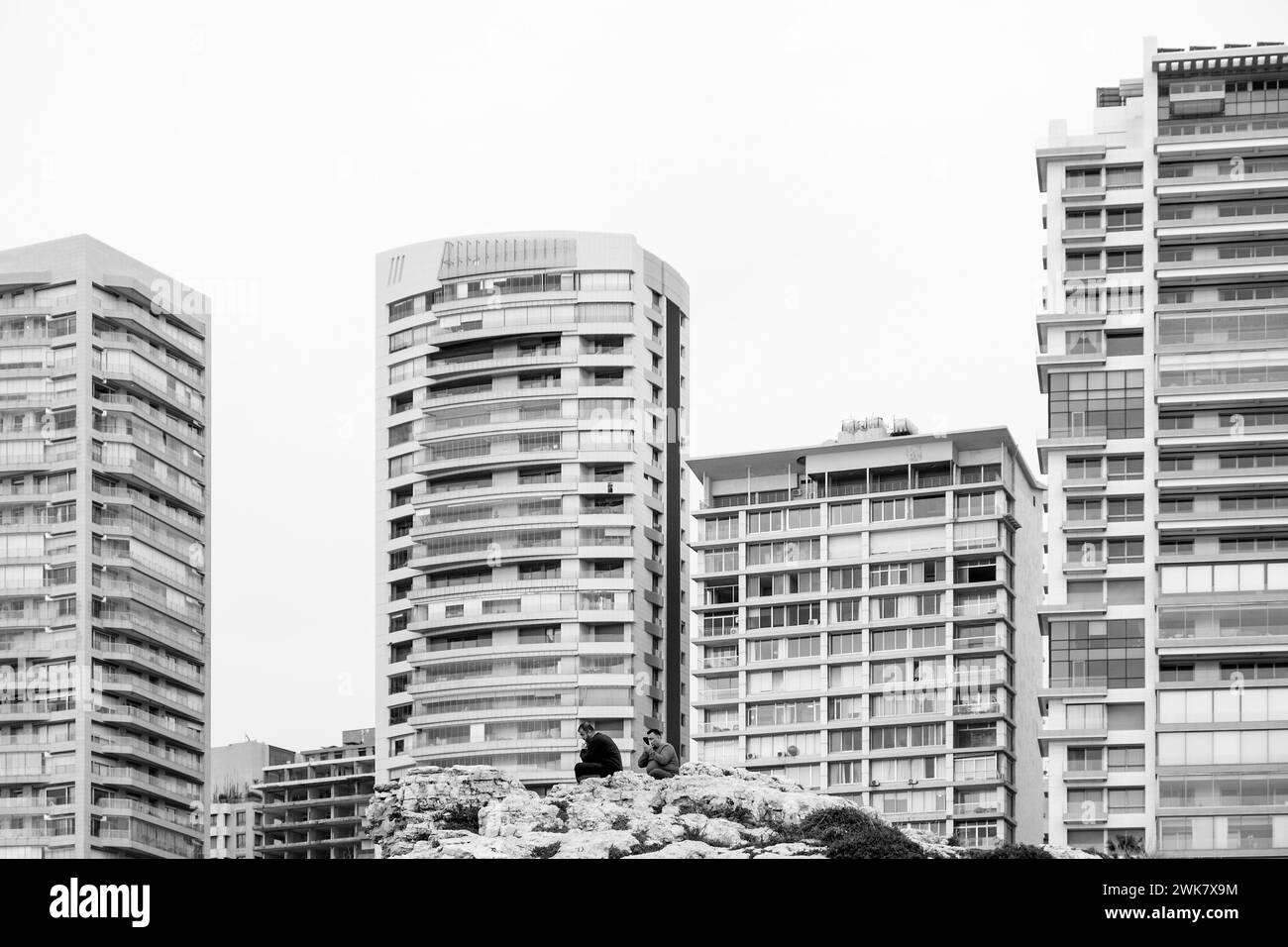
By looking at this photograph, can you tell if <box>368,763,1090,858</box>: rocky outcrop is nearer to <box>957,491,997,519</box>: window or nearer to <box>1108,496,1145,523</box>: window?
<box>1108,496,1145,523</box>: window

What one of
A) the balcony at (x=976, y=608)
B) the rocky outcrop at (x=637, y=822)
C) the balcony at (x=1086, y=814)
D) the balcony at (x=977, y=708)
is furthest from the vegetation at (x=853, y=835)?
the balcony at (x=976, y=608)

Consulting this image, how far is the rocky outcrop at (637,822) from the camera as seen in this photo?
168 feet

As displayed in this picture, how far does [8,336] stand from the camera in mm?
165250

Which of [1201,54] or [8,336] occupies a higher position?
[1201,54]

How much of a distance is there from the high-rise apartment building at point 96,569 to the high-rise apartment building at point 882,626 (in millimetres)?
44657

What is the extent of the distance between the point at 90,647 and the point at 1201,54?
316 feet

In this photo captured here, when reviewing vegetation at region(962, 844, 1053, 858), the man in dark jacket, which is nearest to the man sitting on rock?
the man in dark jacket

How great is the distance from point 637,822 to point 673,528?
11785cm

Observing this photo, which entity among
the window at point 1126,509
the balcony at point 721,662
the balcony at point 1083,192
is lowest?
the balcony at point 721,662

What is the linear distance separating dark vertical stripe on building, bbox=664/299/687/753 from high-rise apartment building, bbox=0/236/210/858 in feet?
133

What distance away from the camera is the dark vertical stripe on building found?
167375mm

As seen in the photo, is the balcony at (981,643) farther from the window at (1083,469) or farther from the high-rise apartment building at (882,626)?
the window at (1083,469)
